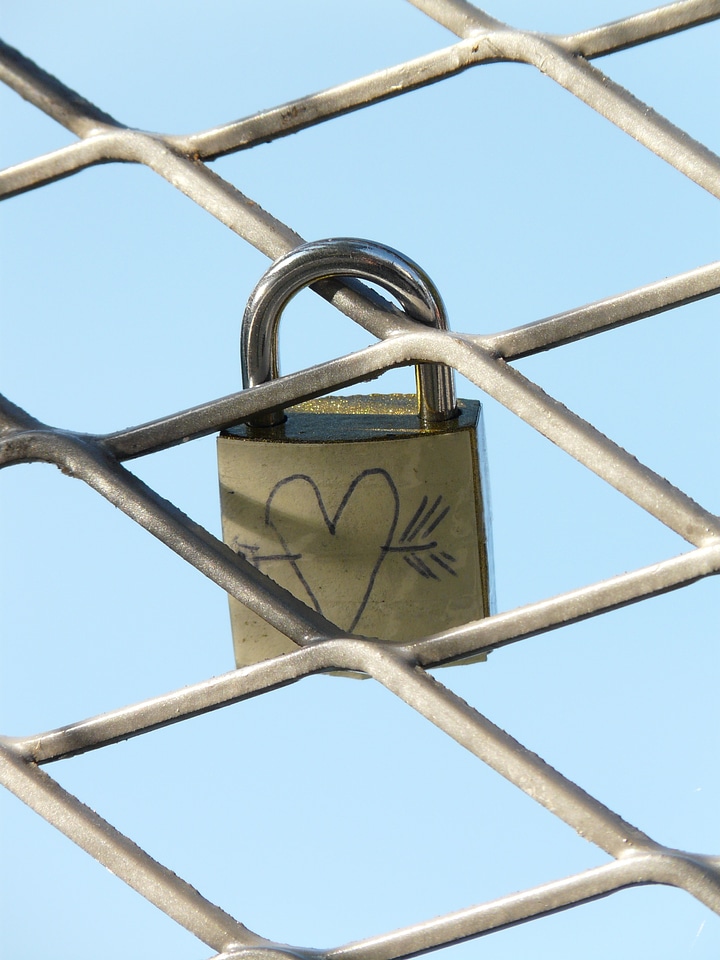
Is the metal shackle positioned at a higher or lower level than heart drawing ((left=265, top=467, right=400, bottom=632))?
higher

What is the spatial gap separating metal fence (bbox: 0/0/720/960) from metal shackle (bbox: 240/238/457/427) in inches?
0.5

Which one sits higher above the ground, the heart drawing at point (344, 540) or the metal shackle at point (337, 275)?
the metal shackle at point (337, 275)

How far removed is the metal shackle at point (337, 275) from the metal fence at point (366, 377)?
0.04 feet

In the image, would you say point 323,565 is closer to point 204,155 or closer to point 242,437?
point 242,437

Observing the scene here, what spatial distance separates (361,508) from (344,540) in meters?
0.02

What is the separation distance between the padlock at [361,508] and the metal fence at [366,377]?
0.19 ft

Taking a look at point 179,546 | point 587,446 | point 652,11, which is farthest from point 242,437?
point 652,11

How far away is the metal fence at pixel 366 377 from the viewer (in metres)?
0.63

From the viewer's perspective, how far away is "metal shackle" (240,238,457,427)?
0.67m

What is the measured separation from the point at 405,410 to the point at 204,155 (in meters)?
0.19

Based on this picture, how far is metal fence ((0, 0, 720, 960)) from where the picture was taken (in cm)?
63

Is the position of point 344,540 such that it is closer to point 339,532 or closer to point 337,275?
point 339,532

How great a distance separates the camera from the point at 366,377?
2.16 ft

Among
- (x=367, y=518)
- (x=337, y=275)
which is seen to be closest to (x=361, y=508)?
(x=367, y=518)
